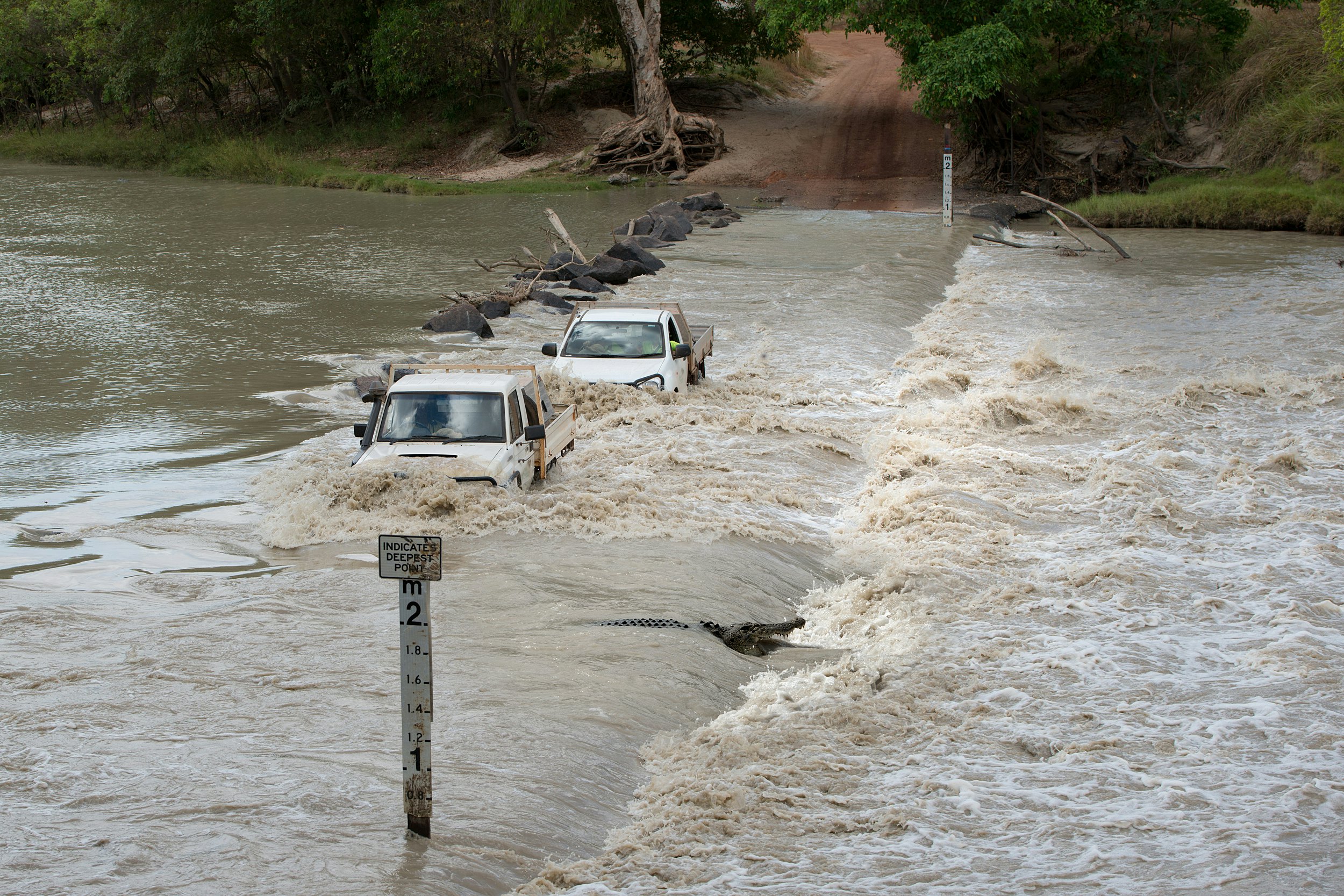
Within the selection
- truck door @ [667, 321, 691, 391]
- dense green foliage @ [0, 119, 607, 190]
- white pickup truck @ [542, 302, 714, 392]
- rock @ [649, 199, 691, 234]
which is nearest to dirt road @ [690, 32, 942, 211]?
rock @ [649, 199, 691, 234]

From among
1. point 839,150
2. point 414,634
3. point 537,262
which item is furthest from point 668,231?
point 414,634

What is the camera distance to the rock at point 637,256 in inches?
1208

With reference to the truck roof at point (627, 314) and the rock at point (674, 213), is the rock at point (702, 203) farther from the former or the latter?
the truck roof at point (627, 314)

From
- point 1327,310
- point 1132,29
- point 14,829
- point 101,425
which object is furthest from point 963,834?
point 1132,29

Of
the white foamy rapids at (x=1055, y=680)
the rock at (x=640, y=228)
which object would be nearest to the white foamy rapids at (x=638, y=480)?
the white foamy rapids at (x=1055, y=680)

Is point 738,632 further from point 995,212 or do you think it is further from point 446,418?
point 995,212

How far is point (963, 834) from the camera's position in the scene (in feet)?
23.8

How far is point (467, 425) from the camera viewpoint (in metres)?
12.8

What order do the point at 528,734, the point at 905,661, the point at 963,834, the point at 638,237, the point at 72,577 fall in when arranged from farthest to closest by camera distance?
1. the point at 638,237
2. the point at 72,577
3. the point at 905,661
4. the point at 528,734
5. the point at 963,834

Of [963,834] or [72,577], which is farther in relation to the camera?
[72,577]

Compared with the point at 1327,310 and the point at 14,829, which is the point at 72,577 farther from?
the point at 1327,310

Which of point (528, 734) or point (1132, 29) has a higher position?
point (1132, 29)

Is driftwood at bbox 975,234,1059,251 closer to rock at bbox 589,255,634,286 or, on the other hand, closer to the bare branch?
rock at bbox 589,255,634,286

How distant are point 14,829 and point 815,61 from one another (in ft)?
221
